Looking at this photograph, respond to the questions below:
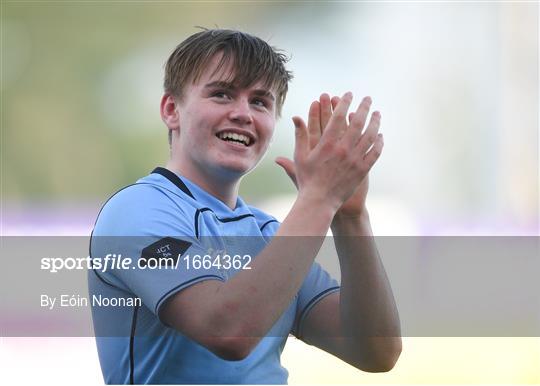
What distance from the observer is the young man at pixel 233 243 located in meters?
1.10

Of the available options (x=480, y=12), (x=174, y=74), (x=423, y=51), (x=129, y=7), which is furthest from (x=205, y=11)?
(x=174, y=74)

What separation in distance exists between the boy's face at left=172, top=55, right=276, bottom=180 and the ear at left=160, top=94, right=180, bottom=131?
0.04 meters

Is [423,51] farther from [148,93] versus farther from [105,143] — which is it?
[105,143]

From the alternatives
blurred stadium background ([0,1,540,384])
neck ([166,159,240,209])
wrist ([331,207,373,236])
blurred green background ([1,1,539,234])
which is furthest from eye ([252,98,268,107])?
→ blurred green background ([1,1,539,234])

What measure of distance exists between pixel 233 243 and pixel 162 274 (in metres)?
0.23

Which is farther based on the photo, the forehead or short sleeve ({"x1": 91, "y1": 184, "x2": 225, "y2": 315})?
the forehead

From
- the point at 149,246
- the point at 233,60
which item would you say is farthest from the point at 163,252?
the point at 233,60

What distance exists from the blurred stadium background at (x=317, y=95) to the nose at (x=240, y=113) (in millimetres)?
3841

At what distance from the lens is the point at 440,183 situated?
5.90m

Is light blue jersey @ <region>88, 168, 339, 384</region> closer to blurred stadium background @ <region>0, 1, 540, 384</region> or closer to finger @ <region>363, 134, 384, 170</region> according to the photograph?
finger @ <region>363, 134, 384, 170</region>

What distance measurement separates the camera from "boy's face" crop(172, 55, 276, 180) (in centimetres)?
135

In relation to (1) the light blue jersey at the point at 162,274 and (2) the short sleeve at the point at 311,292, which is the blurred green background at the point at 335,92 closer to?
(2) the short sleeve at the point at 311,292

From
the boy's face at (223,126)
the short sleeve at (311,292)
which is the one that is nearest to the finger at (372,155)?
the boy's face at (223,126)

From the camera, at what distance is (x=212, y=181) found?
141 centimetres
